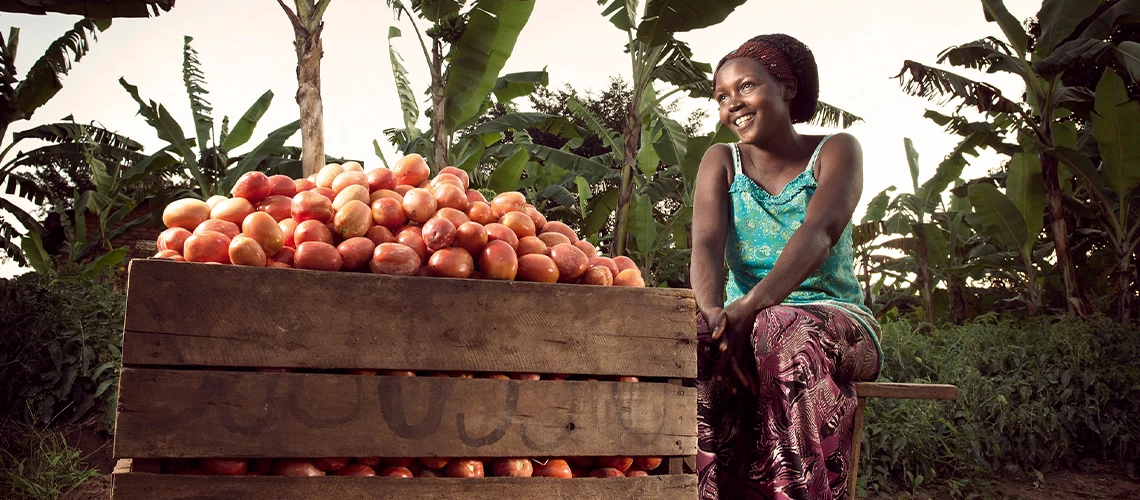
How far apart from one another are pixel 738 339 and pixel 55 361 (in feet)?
14.4

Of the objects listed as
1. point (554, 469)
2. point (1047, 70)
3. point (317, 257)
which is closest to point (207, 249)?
point (317, 257)

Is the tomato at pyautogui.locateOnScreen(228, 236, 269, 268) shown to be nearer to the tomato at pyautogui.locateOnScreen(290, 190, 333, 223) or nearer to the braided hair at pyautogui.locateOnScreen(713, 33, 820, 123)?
the tomato at pyautogui.locateOnScreen(290, 190, 333, 223)

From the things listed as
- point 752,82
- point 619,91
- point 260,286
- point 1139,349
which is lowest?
point 1139,349

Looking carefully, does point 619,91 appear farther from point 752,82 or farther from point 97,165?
point 752,82

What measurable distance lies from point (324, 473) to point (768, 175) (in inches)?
56.7

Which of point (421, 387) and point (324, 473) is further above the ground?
point (421, 387)

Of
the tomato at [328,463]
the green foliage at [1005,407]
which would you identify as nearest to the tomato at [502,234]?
the tomato at [328,463]

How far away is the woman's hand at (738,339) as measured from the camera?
6.17 ft

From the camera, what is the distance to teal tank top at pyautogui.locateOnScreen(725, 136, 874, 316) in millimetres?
2158

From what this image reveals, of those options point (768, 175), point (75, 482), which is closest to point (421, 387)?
point (768, 175)

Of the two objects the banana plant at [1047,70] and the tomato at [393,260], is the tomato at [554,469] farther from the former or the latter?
the banana plant at [1047,70]

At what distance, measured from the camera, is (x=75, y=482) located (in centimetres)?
412

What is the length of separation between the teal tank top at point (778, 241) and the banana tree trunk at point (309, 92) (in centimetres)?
183

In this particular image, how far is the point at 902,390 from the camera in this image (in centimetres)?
224
